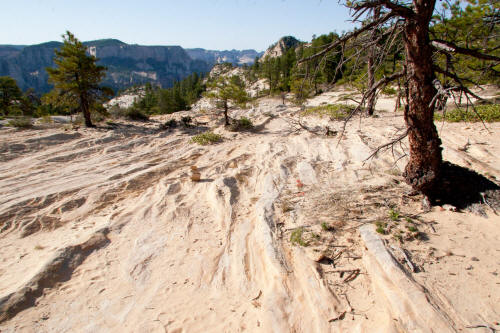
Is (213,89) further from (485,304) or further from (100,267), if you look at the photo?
(485,304)

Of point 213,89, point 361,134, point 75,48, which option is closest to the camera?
point 361,134

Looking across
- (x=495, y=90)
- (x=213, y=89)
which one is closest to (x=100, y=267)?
(x=213, y=89)

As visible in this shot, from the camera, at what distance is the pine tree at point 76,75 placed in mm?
14094

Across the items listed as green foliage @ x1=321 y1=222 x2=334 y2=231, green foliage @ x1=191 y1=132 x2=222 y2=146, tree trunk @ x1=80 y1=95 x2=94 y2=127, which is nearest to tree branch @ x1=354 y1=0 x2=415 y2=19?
green foliage @ x1=321 y1=222 x2=334 y2=231

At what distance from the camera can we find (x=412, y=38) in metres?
3.45

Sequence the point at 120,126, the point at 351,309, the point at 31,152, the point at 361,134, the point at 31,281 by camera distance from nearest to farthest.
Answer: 1. the point at 351,309
2. the point at 31,281
3. the point at 361,134
4. the point at 31,152
5. the point at 120,126

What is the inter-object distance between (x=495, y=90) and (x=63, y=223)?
1009 inches

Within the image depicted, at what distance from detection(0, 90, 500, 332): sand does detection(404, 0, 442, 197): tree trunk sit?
0.42m

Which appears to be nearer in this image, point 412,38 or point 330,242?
point 412,38

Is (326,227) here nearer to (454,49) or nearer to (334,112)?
(454,49)

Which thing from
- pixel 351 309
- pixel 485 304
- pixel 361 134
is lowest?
pixel 351 309

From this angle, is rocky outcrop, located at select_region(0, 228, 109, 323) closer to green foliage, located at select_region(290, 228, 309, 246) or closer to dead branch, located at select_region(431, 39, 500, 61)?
green foliage, located at select_region(290, 228, 309, 246)

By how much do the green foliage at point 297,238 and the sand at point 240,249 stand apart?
3.0 inches

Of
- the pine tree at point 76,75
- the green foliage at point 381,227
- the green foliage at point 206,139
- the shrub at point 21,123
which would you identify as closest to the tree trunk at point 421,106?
the green foliage at point 381,227
